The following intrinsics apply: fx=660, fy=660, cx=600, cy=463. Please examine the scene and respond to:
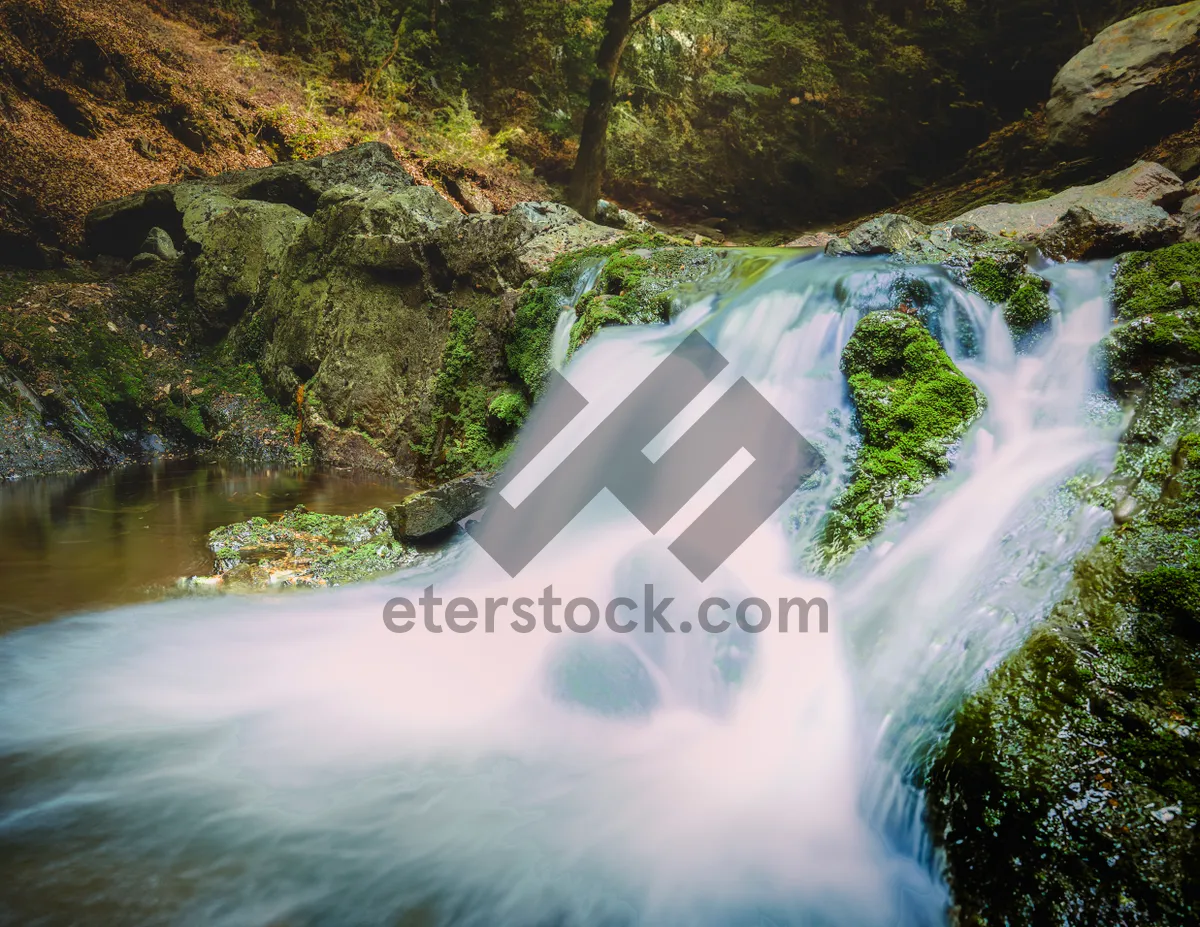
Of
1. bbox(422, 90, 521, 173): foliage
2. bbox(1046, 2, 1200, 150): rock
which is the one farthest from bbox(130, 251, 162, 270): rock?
bbox(1046, 2, 1200, 150): rock

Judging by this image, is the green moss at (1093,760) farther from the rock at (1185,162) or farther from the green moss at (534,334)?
the rock at (1185,162)

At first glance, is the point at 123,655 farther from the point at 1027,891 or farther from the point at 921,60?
the point at 921,60

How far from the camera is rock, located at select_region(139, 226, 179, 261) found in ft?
31.0

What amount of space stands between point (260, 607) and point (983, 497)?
4.18 m

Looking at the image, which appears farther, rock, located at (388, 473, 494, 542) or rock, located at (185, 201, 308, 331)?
rock, located at (185, 201, 308, 331)

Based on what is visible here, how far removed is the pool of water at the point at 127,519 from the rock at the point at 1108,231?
635 centimetres

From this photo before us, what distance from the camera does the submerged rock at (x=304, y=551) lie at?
438 centimetres

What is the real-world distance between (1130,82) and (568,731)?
10899 mm

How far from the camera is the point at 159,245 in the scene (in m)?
9.48

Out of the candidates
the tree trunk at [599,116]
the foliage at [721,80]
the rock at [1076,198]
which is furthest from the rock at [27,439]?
the rock at [1076,198]

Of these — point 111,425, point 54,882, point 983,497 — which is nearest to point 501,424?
point 983,497

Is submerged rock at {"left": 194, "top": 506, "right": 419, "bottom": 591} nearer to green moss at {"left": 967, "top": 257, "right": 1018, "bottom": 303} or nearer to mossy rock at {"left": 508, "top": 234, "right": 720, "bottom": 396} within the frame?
mossy rock at {"left": 508, "top": 234, "right": 720, "bottom": 396}

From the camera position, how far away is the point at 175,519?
5531 millimetres

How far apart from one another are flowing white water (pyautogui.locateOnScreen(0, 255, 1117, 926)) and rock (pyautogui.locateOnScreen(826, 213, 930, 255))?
6.46 ft
